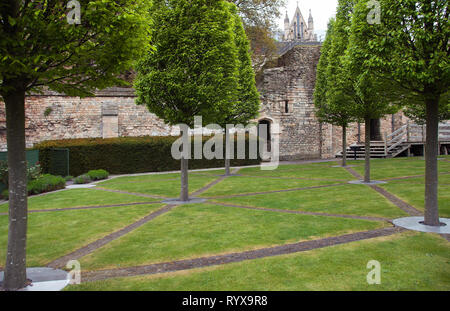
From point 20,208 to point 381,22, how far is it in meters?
6.99

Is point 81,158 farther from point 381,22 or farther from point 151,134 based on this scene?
point 381,22

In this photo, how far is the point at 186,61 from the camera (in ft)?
32.1

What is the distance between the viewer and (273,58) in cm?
3072

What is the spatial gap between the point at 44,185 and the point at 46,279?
9.26 m

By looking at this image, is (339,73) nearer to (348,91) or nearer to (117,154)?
(348,91)

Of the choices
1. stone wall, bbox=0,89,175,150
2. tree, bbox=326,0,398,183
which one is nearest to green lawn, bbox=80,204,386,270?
tree, bbox=326,0,398,183

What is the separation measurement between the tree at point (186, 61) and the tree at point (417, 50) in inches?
162

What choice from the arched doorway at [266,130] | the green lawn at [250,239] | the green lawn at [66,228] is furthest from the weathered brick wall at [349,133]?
the green lawn at [66,228]

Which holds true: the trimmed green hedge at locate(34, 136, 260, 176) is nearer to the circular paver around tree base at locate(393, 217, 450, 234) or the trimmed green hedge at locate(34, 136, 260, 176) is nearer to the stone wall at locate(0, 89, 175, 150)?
the stone wall at locate(0, 89, 175, 150)

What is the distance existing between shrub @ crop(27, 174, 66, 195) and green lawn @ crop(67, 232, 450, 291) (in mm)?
9616

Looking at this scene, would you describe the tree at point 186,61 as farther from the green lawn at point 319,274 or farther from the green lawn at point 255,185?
the green lawn at point 319,274

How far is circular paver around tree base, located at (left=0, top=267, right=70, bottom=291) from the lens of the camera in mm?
4430

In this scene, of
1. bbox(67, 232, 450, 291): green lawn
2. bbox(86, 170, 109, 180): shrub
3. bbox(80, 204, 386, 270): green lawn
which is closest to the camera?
bbox(67, 232, 450, 291): green lawn

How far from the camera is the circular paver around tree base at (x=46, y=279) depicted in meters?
4.43
